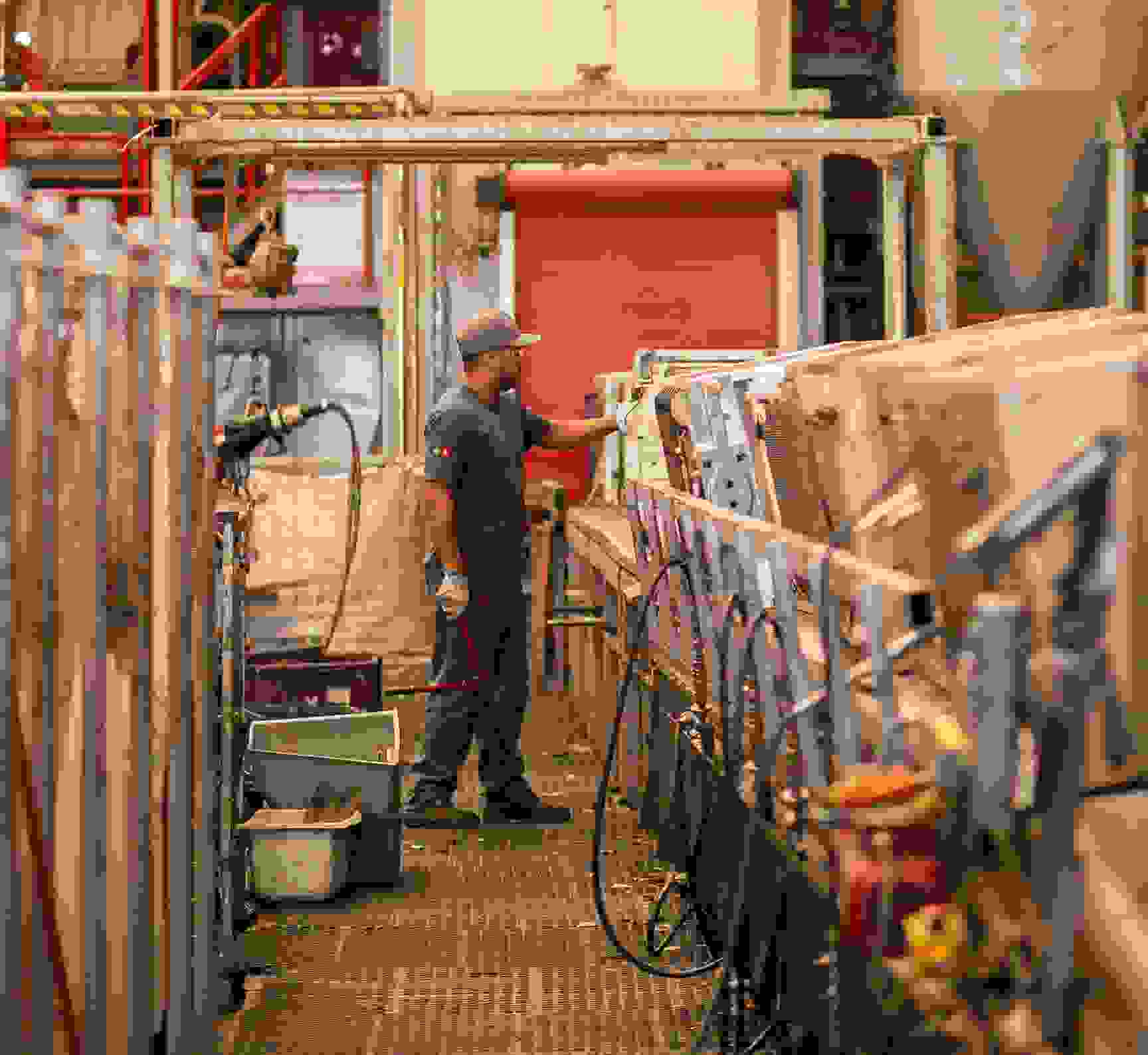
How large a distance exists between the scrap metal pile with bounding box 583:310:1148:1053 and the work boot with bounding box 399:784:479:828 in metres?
3.34

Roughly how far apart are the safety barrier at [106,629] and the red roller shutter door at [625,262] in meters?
7.40

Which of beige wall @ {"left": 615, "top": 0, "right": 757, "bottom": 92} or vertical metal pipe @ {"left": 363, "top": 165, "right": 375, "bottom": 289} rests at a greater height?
beige wall @ {"left": 615, "top": 0, "right": 757, "bottom": 92}

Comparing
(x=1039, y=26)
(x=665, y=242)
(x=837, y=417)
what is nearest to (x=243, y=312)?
(x=665, y=242)

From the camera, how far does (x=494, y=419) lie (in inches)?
281

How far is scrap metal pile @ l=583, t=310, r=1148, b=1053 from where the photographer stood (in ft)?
7.54

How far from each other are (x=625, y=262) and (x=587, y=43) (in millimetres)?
1500

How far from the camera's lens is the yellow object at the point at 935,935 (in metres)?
2.44

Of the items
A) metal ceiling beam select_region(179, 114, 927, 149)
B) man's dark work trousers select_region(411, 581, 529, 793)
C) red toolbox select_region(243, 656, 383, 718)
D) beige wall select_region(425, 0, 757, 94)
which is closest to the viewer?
man's dark work trousers select_region(411, 581, 529, 793)

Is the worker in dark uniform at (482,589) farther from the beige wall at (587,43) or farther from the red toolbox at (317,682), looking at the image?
the beige wall at (587,43)

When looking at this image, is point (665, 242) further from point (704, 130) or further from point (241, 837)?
point (241, 837)

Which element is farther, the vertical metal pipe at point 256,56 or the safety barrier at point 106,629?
the vertical metal pipe at point 256,56

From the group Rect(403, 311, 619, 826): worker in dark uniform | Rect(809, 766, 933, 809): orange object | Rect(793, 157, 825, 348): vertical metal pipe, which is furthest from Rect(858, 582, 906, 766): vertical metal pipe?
Rect(793, 157, 825, 348): vertical metal pipe

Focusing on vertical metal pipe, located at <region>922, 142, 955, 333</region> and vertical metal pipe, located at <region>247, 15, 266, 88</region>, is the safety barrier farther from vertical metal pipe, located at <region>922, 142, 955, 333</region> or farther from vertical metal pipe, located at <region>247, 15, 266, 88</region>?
vertical metal pipe, located at <region>247, 15, 266, 88</region>

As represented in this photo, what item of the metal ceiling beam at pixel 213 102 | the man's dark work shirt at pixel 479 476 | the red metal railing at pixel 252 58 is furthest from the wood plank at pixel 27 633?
the red metal railing at pixel 252 58
